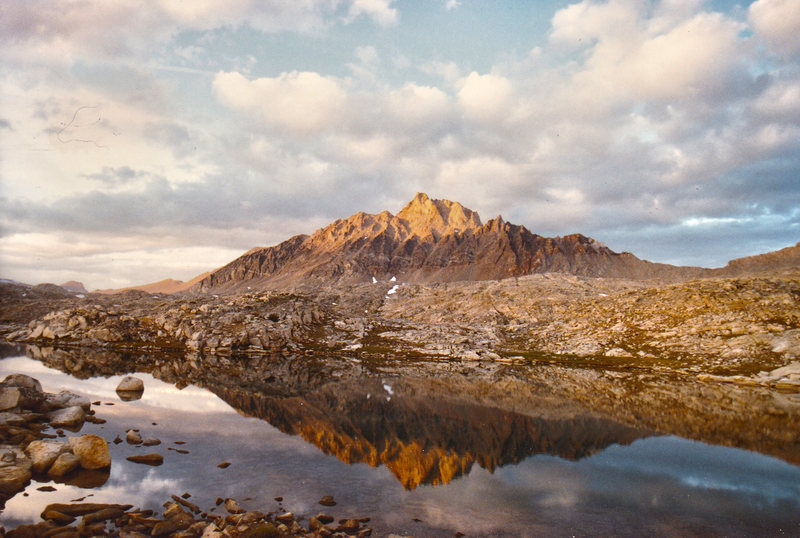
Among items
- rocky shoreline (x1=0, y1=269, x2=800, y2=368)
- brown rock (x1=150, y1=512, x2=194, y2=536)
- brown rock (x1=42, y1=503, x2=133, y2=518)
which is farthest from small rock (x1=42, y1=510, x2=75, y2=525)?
rocky shoreline (x1=0, y1=269, x2=800, y2=368)

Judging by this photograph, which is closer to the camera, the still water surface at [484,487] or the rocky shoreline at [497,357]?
the still water surface at [484,487]

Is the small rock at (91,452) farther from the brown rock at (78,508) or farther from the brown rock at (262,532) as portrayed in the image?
the brown rock at (262,532)

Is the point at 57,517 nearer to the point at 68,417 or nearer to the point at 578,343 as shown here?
the point at 68,417

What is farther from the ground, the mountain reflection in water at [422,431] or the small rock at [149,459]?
the small rock at [149,459]

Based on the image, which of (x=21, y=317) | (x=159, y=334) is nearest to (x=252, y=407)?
(x=159, y=334)

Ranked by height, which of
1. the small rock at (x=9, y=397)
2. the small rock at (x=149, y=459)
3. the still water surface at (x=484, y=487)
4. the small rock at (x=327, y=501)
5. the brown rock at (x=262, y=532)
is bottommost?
the still water surface at (x=484, y=487)

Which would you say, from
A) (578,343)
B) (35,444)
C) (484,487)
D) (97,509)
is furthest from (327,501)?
(578,343)

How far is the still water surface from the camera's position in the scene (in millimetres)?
21250

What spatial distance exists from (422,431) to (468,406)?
12.4 metres

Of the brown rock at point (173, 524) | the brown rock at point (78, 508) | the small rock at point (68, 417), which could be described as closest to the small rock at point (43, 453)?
the brown rock at point (78, 508)

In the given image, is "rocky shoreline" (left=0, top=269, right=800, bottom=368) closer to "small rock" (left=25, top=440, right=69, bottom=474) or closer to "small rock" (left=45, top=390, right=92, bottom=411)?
"small rock" (left=45, top=390, right=92, bottom=411)

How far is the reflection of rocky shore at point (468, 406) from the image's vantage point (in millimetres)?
34344

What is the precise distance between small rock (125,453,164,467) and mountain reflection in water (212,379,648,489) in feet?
37.2

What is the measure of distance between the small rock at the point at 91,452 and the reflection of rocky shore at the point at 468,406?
1464cm
